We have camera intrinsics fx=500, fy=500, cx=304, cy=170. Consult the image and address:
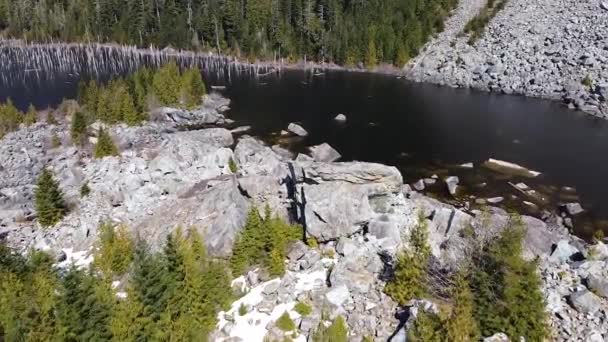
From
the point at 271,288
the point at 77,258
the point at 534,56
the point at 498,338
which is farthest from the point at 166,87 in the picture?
the point at 534,56

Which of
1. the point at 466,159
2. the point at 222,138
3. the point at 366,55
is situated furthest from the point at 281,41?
the point at 466,159

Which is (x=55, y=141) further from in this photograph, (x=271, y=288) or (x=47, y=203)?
(x=271, y=288)

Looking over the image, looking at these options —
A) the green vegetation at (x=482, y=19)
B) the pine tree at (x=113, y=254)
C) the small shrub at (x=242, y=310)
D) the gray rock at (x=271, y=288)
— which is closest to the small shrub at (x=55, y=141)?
the pine tree at (x=113, y=254)

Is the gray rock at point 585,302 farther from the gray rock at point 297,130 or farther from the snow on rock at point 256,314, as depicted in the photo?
the gray rock at point 297,130

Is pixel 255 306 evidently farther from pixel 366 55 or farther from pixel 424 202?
pixel 366 55

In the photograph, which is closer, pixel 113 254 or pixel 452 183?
pixel 113 254

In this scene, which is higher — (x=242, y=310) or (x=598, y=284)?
(x=598, y=284)
